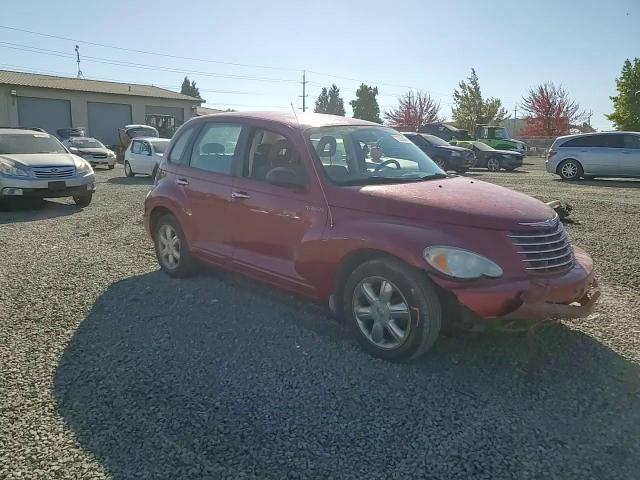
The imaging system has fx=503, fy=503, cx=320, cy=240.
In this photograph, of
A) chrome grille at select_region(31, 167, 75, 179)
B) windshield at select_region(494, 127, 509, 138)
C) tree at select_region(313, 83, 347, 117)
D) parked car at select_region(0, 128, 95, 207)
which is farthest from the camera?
tree at select_region(313, 83, 347, 117)

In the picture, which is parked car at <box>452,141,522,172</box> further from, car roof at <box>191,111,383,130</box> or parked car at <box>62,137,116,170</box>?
car roof at <box>191,111,383,130</box>

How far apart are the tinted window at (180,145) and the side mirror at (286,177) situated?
1767 mm

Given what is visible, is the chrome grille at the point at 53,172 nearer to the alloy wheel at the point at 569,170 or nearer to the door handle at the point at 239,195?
the door handle at the point at 239,195

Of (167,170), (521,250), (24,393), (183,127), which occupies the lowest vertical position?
(24,393)

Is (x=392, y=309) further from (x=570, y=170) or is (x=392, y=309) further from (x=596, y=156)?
(x=570, y=170)

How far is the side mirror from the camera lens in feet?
13.2

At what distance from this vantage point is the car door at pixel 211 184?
475 centimetres

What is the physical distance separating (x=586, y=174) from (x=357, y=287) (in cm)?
1578

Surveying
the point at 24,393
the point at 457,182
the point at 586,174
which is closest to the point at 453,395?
the point at 457,182

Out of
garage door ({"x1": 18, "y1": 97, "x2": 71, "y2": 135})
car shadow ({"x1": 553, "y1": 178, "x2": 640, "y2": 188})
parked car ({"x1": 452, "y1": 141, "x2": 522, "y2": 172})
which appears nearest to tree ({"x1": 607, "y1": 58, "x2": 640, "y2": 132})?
parked car ({"x1": 452, "y1": 141, "x2": 522, "y2": 172})

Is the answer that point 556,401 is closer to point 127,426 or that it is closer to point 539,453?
point 539,453

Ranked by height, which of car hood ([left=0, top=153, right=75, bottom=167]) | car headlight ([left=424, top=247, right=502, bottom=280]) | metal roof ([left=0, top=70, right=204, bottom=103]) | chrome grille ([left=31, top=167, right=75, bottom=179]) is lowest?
car headlight ([left=424, top=247, right=502, bottom=280])

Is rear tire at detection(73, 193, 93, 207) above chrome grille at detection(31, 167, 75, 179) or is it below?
below

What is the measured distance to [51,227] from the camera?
8.59 m
